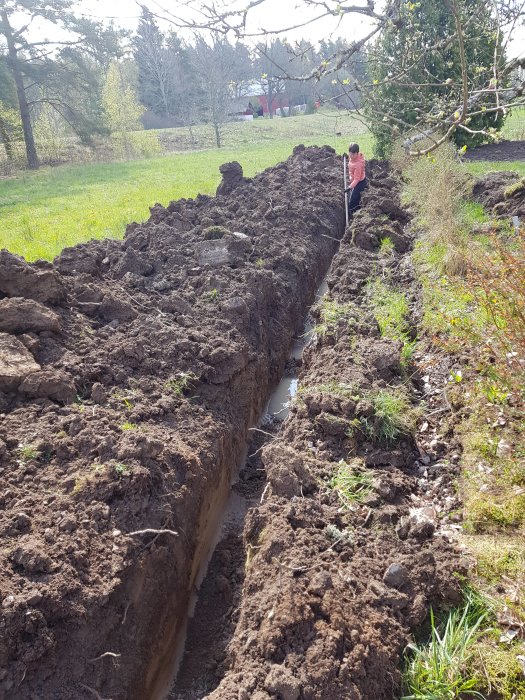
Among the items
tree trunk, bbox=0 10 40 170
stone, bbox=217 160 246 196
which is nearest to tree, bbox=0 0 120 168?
tree trunk, bbox=0 10 40 170

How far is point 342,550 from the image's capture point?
3.30 metres

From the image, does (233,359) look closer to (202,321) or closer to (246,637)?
(202,321)

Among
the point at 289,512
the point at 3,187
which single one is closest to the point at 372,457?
the point at 289,512

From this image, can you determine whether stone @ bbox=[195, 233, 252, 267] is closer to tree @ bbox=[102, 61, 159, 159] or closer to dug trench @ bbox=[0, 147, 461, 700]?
dug trench @ bbox=[0, 147, 461, 700]

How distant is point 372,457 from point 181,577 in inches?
66.3

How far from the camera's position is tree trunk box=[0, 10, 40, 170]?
26.2 m

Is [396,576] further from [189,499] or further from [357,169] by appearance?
[357,169]

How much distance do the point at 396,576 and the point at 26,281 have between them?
4444mm

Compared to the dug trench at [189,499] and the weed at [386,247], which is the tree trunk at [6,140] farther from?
the weed at [386,247]

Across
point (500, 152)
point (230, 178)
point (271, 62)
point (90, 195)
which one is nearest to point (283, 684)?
point (271, 62)

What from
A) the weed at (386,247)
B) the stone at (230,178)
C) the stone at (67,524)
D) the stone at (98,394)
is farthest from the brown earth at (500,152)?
the stone at (67,524)

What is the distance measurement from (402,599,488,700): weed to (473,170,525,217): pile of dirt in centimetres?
731

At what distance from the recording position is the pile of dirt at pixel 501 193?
9125mm

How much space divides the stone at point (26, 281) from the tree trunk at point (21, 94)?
26097 mm
